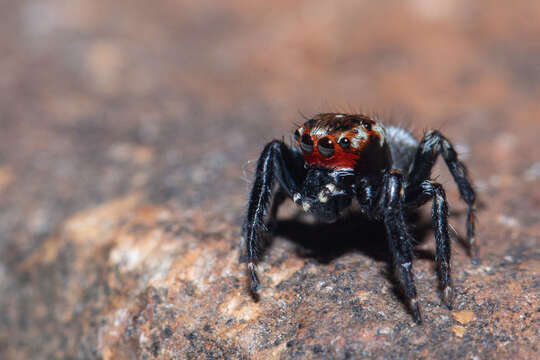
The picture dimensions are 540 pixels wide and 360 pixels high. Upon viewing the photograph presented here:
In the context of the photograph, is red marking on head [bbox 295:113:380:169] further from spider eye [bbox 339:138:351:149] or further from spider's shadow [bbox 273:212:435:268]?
spider's shadow [bbox 273:212:435:268]

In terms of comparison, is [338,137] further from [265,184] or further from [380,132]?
[265,184]

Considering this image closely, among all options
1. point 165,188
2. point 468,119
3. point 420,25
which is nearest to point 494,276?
point 165,188

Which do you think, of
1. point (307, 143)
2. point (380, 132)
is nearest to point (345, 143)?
point (307, 143)

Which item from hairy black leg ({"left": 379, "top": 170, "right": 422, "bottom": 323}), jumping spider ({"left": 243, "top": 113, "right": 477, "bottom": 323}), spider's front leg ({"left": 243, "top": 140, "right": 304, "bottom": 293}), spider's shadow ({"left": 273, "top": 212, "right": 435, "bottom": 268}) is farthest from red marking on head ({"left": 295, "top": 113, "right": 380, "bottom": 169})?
spider's shadow ({"left": 273, "top": 212, "right": 435, "bottom": 268})

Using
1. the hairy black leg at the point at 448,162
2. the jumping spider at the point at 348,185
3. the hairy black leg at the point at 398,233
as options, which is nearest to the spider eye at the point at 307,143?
the jumping spider at the point at 348,185

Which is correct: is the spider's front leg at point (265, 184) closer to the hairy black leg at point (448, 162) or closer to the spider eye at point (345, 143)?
the spider eye at point (345, 143)

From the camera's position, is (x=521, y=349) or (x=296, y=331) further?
(x=296, y=331)

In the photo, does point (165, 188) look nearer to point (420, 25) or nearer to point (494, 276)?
point (494, 276)
